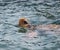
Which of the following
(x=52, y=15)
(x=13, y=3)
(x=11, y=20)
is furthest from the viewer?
(x=13, y=3)

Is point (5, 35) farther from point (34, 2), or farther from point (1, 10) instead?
point (34, 2)

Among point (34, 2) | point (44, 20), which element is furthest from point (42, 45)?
point (34, 2)

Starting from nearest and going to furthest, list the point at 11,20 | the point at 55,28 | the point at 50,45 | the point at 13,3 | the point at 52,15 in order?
the point at 50,45, the point at 55,28, the point at 11,20, the point at 52,15, the point at 13,3

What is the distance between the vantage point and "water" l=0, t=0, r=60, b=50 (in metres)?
6.38

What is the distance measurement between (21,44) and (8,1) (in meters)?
4.84

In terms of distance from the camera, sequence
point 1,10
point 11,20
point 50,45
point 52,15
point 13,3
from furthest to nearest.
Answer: point 13,3 → point 1,10 → point 52,15 → point 11,20 → point 50,45

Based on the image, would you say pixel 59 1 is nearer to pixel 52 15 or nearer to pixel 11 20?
pixel 52 15

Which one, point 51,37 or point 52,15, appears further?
point 52,15

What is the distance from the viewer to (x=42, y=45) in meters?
6.36

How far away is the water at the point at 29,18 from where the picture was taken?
6383mm

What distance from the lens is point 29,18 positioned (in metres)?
8.52

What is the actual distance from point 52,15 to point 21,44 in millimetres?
2753

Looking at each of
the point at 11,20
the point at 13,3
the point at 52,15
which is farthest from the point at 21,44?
the point at 13,3

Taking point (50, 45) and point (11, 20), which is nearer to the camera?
point (50, 45)
